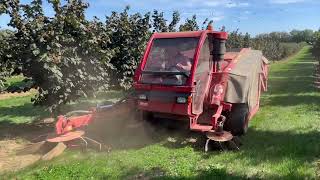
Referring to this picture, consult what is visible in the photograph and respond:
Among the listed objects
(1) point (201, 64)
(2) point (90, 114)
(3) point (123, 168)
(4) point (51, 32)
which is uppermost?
(4) point (51, 32)

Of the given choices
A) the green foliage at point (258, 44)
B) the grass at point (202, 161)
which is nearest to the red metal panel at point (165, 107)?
the grass at point (202, 161)

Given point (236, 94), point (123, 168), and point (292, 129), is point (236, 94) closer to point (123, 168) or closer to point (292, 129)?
point (292, 129)

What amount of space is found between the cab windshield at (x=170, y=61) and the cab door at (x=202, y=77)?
0.24 meters

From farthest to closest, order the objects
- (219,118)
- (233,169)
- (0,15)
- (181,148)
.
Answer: (0,15) → (219,118) → (181,148) → (233,169)

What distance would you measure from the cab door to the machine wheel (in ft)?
2.93

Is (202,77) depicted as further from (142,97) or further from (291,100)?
(291,100)

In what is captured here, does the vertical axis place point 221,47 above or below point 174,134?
above

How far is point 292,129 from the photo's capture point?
34.7ft

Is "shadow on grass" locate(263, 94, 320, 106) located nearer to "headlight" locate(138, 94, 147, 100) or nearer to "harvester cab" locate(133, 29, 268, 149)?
"harvester cab" locate(133, 29, 268, 149)

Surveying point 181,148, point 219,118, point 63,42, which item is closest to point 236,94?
point 219,118

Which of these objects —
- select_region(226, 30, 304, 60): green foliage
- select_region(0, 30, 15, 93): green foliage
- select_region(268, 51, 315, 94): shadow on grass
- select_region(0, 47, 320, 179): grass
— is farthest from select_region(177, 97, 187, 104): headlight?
select_region(226, 30, 304, 60): green foliage

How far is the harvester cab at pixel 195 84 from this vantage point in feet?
29.7

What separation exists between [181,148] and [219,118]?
127 cm

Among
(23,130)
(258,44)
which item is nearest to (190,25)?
(23,130)
